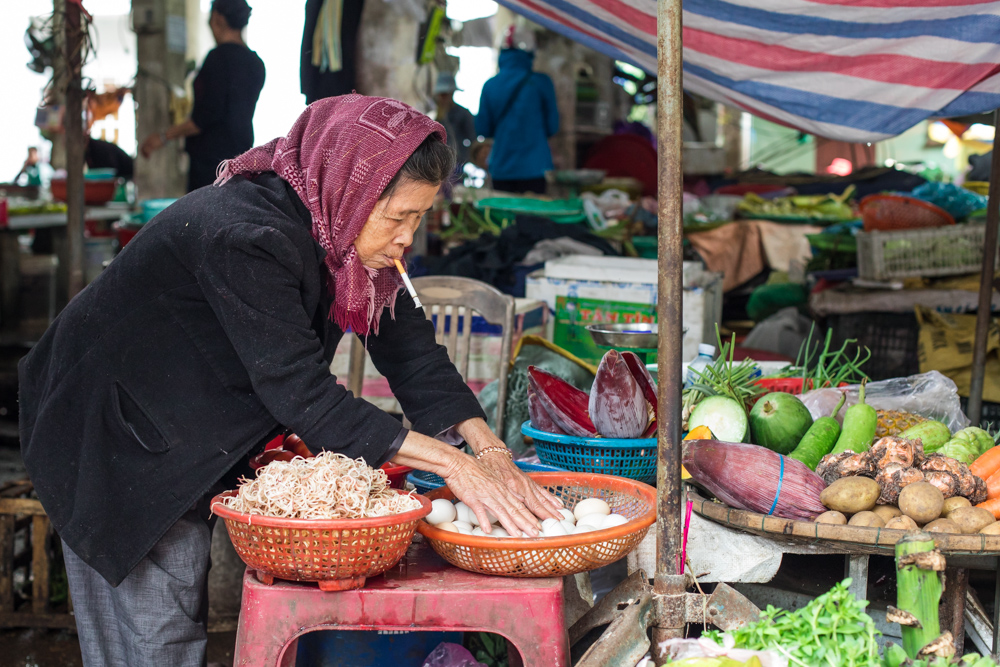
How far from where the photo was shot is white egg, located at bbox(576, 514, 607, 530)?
1.76m

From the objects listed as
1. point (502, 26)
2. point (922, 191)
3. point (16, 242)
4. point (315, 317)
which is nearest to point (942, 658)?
point (315, 317)

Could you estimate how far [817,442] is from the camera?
2.27 m

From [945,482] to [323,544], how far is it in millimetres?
1365

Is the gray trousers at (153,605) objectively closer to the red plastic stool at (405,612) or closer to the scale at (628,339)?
the red plastic stool at (405,612)

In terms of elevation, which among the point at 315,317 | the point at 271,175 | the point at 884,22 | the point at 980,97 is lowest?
the point at 315,317

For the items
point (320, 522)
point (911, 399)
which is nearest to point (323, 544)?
point (320, 522)

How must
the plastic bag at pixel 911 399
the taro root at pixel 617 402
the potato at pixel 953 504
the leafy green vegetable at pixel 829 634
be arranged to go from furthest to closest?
the plastic bag at pixel 911 399 < the taro root at pixel 617 402 < the potato at pixel 953 504 < the leafy green vegetable at pixel 829 634

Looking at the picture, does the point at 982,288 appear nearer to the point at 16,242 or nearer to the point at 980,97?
the point at 980,97

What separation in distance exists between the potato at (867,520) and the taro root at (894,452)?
0.14m

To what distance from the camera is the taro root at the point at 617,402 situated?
217 centimetres

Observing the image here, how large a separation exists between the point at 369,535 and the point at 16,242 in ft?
21.7

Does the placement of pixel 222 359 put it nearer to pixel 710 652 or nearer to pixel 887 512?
pixel 710 652

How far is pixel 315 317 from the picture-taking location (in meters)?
1.89

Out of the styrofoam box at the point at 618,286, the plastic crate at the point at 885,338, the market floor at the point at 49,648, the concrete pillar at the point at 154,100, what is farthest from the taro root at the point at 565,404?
the concrete pillar at the point at 154,100
